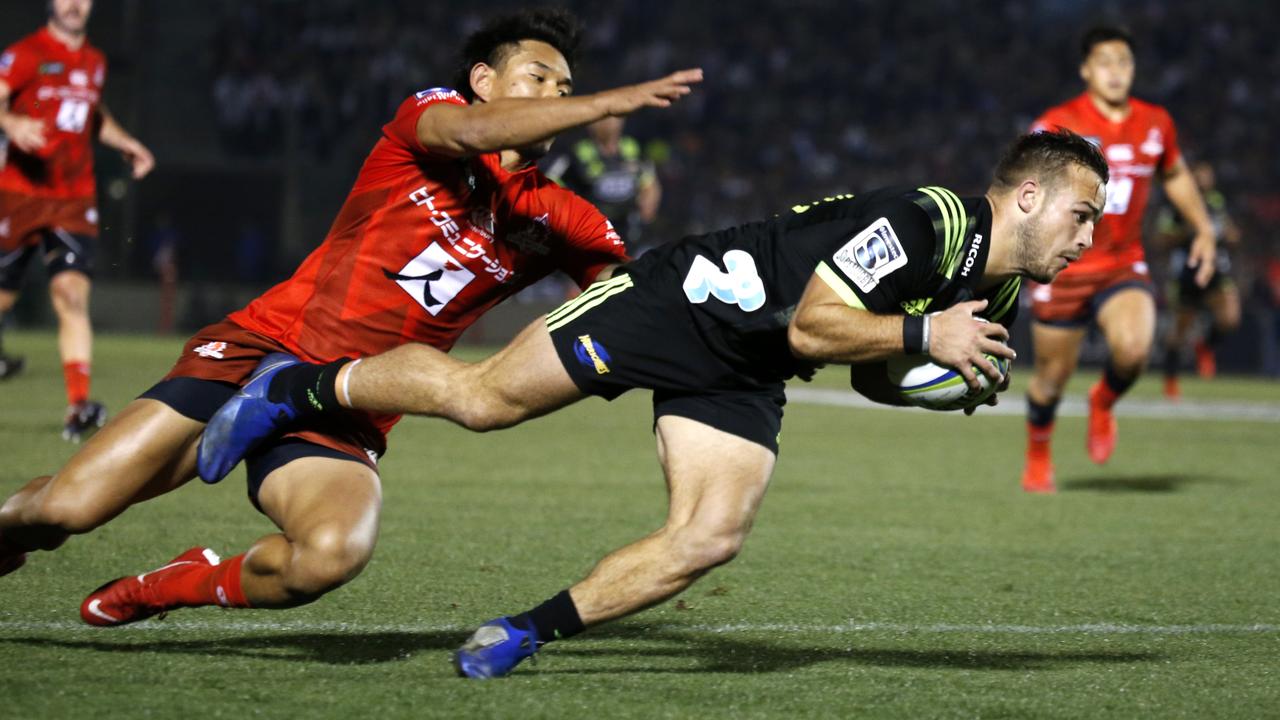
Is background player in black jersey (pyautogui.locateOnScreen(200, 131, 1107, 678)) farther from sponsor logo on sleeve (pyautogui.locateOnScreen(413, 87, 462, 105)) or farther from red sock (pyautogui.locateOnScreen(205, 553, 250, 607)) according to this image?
sponsor logo on sleeve (pyautogui.locateOnScreen(413, 87, 462, 105))

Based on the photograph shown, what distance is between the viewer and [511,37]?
17.0 feet

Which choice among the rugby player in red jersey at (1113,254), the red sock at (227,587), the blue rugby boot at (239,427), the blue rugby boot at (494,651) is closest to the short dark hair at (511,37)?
the blue rugby boot at (239,427)

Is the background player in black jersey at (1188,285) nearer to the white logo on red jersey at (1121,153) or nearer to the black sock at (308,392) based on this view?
the white logo on red jersey at (1121,153)

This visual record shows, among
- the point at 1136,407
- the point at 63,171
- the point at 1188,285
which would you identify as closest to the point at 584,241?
the point at 63,171

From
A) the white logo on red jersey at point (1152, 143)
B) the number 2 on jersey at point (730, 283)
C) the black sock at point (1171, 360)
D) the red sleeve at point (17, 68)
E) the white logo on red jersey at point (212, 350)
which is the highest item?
the red sleeve at point (17, 68)

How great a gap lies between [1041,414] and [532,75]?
5.42 meters

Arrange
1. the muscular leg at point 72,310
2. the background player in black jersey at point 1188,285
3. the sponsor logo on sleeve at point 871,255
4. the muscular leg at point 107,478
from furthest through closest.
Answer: the background player in black jersey at point 1188,285
the muscular leg at point 72,310
the muscular leg at point 107,478
the sponsor logo on sleeve at point 871,255

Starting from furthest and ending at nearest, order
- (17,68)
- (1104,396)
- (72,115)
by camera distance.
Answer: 1. (72,115)
2. (17,68)
3. (1104,396)

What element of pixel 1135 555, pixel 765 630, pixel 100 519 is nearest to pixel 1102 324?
pixel 1135 555

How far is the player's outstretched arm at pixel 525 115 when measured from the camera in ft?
13.8

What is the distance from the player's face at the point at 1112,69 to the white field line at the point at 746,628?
15.4 ft

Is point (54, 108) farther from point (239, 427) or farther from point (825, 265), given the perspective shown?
point (825, 265)

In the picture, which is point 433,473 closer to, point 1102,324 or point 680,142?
point 1102,324

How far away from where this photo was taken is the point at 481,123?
4.52 metres
